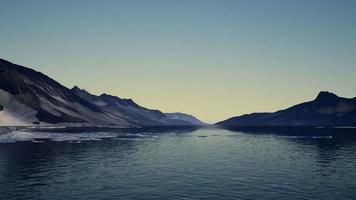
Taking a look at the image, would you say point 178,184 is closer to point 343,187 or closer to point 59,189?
point 59,189

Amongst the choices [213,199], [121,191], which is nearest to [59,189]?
[121,191]

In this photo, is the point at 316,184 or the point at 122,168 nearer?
the point at 316,184

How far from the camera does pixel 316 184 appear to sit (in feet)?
175

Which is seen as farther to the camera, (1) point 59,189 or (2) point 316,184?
(2) point 316,184

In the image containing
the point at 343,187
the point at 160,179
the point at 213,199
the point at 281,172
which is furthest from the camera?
the point at 281,172

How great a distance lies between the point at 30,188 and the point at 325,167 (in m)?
54.9

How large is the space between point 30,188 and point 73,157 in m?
37.1

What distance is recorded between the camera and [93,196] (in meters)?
43.5

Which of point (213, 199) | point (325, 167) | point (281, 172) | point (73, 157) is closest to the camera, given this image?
point (213, 199)

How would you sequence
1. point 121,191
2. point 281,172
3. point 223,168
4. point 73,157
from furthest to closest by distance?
point 73,157, point 223,168, point 281,172, point 121,191

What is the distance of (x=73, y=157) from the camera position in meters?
84.7

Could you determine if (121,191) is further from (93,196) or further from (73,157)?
(73,157)

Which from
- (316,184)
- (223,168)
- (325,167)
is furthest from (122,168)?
(325,167)

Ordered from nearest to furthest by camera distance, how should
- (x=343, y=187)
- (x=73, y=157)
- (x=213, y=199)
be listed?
(x=213, y=199) < (x=343, y=187) < (x=73, y=157)
